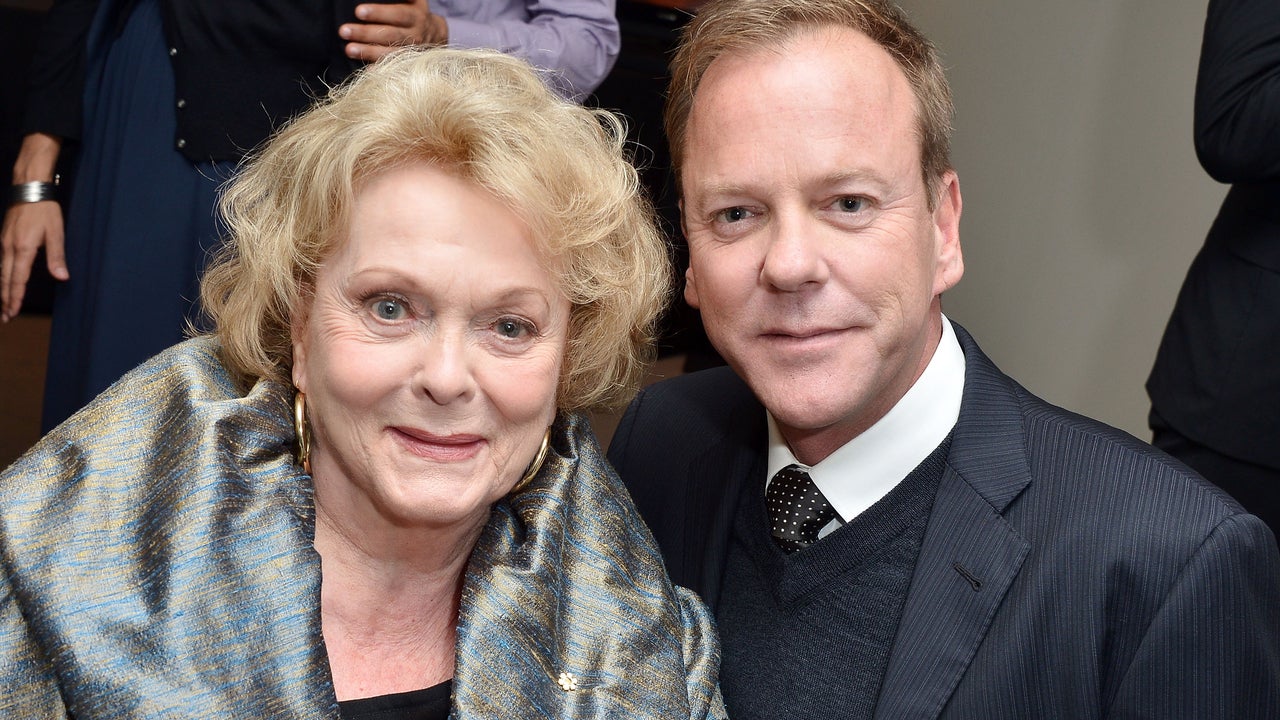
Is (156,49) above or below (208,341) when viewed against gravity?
above

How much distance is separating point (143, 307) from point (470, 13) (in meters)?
0.82

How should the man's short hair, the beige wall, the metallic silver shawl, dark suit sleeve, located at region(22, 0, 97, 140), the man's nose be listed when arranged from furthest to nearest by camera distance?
1. the beige wall
2. dark suit sleeve, located at region(22, 0, 97, 140)
3. the man's short hair
4. the man's nose
5. the metallic silver shawl

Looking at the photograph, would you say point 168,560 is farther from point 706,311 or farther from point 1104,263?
point 1104,263

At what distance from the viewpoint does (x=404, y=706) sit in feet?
5.37

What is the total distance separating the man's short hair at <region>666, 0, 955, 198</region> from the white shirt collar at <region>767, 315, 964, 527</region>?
296 mm

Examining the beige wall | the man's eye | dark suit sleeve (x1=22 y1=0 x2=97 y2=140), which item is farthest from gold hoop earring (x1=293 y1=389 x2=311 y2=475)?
the beige wall

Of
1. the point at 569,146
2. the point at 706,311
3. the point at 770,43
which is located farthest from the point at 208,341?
the point at 770,43

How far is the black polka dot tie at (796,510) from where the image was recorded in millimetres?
1851

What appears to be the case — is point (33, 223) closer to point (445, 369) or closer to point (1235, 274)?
point (445, 369)

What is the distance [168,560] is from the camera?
1483mm

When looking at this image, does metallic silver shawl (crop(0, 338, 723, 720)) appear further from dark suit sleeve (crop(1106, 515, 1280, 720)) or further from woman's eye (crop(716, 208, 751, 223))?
dark suit sleeve (crop(1106, 515, 1280, 720))

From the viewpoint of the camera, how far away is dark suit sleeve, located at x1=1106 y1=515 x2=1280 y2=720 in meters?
1.57

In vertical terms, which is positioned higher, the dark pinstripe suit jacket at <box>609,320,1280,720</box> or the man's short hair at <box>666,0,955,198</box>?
the man's short hair at <box>666,0,955,198</box>

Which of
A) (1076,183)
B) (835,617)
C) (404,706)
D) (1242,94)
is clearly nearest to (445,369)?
(404,706)
